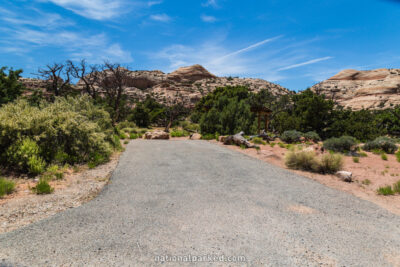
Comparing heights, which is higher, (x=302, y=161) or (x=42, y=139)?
(x=42, y=139)

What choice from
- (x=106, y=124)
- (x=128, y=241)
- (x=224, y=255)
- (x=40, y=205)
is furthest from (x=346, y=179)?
(x=106, y=124)

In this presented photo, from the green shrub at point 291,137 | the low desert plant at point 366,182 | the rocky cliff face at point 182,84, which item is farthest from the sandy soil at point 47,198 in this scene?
the rocky cliff face at point 182,84

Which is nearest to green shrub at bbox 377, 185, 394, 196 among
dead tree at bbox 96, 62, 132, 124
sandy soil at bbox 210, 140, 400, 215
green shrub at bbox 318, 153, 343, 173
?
sandy soil at bbox 210, 140, 400, 215

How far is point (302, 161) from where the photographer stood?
8188mm

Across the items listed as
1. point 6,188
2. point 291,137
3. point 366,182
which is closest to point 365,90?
point 291,137

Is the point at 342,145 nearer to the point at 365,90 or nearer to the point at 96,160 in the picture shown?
the point at 96,160

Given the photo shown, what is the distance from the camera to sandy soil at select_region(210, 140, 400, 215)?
203 inches

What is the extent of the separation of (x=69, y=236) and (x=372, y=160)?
1164cm

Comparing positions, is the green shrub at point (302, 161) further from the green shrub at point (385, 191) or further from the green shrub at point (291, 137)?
the green shrub at point (291, 137)

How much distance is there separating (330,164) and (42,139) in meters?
10.2

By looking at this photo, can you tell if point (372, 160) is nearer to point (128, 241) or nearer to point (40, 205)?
point (128, 241)

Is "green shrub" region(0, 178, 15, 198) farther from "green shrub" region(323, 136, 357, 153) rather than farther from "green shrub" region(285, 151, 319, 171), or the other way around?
"green shrub" region(323, 136, 357, 153)

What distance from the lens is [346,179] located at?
21.6 feet

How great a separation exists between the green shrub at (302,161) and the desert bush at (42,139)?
7.80 metres
